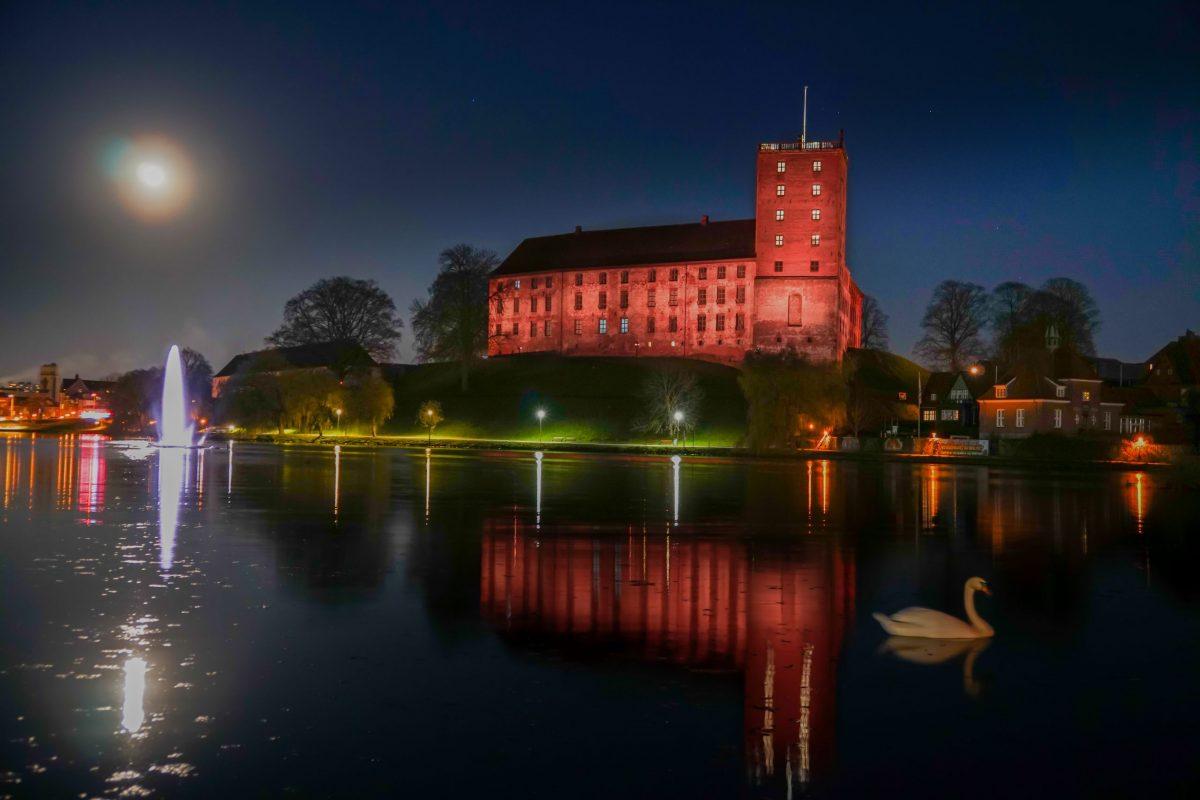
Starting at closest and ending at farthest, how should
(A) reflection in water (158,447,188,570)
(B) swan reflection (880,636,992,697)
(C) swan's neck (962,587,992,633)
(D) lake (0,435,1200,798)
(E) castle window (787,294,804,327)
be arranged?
1. (D) lake (0,435,1200,798)
2. (B) swan reflection (880,636,992,697)
3. (C) swan's neck (962,587,992,633)
4. (A) reflection in water (158,447,188,570)
5. (E) castle window (787,294,804,327)

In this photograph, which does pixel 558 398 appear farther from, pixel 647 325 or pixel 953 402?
pixel 953 402

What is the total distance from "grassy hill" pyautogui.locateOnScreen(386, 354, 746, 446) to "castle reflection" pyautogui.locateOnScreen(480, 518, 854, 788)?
6059 cm

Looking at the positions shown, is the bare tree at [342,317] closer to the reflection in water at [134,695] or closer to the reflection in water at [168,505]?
the reflection in water at [168,505]

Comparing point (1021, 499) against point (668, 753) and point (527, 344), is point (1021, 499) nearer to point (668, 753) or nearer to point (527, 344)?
point (668, 753)

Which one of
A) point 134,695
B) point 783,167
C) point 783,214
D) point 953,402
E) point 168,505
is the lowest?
point 134,695

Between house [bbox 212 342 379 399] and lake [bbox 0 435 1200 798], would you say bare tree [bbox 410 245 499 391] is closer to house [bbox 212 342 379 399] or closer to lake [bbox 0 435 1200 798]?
house [bbox 212 342 379 399]

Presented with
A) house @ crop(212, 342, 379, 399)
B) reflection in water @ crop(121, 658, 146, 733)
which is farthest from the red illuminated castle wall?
reflection in water @ crop(121, 658, 146, 733)

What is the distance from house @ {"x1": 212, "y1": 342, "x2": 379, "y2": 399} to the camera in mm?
103250

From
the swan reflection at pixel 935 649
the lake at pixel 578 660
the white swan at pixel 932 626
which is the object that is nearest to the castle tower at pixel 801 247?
the lake at pixel 578 660

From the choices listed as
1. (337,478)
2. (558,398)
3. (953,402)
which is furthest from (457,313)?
(337,478)

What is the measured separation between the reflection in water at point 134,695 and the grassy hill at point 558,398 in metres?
68.4

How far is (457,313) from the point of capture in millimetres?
105500

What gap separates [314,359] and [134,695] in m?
109

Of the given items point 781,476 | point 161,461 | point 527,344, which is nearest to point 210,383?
point 527,344
